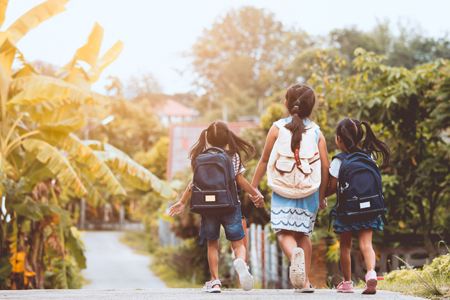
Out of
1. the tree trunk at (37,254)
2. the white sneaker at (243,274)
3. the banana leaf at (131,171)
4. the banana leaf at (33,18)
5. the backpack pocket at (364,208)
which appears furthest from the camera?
the banana leaf at (131,171)

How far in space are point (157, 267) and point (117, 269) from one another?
1.55 m

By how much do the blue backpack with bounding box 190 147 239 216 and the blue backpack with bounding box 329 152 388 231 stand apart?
0.90 metres

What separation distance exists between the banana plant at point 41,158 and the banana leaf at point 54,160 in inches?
0.6

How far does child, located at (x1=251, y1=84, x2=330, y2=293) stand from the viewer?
14.2 ft

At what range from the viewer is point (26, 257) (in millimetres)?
9500

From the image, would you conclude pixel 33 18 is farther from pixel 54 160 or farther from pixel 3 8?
pixel 54 160

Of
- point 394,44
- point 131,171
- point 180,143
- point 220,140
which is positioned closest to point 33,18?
point 131,171

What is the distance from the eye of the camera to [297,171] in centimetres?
433

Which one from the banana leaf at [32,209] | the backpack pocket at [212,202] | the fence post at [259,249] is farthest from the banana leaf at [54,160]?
the backpack pocket at [212,202]

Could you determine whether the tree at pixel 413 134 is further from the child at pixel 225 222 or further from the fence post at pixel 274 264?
the child at pixel 225 222

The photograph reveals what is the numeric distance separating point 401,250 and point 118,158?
5.24 meters

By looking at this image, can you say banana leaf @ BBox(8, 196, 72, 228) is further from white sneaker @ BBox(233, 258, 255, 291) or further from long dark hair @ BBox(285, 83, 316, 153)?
long dark hair @ BBox(285, 83, 316, 153)

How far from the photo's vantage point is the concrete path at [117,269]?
1631cm

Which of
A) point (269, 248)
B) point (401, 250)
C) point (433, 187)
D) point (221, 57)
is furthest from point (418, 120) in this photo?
point (221, 57)
